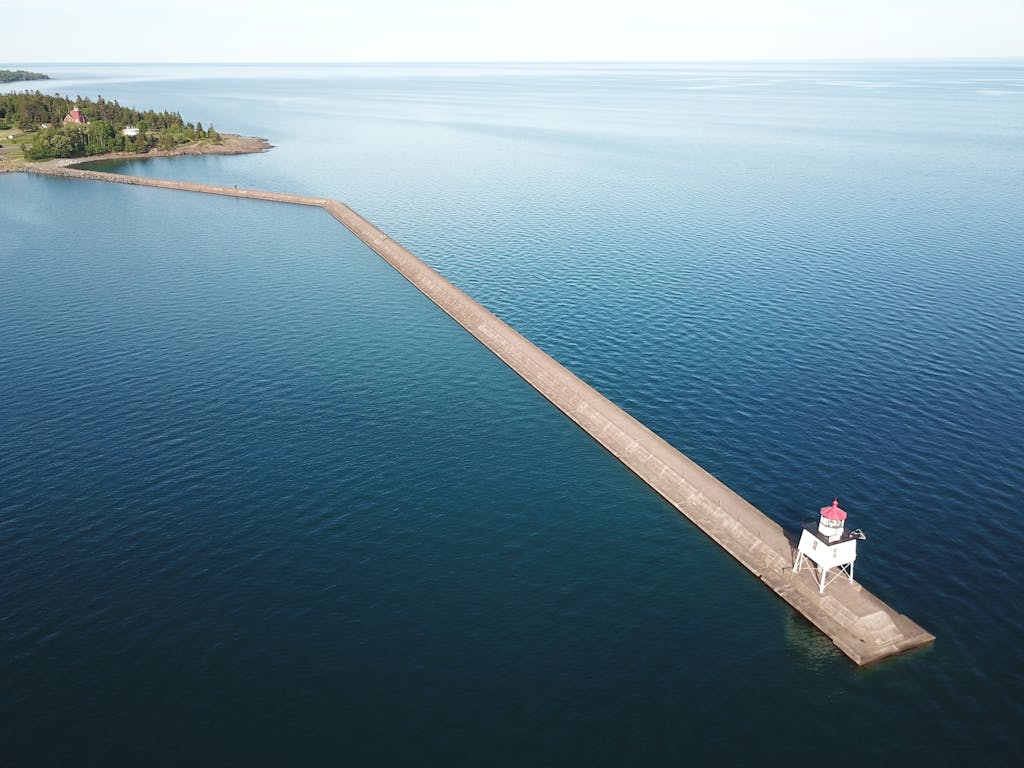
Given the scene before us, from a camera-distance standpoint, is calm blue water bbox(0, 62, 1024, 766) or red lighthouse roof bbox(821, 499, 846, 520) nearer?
calm blue water bbox(0, 62, 1024, 766)

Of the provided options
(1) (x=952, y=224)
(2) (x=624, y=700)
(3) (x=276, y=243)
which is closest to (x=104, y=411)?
(2) (x=624, y=700)

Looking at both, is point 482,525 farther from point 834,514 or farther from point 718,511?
point 834,514

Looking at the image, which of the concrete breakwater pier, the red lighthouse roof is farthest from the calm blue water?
the red lighthouse roof

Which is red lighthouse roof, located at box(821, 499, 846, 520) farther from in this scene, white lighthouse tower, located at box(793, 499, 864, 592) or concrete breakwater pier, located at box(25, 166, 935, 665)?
concrete breakwater pier, located at box(25, 166, 935, 665)

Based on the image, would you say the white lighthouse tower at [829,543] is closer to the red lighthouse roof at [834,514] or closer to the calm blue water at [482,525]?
the red lighthouse roof at [834,514]

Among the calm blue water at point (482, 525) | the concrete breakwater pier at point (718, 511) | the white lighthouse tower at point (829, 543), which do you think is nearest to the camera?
the calm blue water at point (482, 525)

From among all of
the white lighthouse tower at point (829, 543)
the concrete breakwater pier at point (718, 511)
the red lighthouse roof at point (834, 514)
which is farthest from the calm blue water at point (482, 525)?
the red lighthouse roof at point (834, 514)

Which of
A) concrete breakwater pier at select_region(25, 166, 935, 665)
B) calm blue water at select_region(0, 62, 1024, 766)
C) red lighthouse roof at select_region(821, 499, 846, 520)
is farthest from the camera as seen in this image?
red lighthouse roof at select_region(821, 499, 846, 520)
